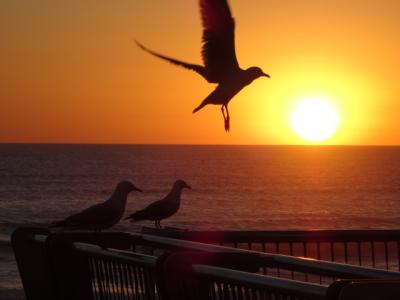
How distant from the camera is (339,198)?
89.3 meters

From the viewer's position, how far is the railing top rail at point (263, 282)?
98.0 inches

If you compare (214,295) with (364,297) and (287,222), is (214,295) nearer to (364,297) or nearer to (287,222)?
(364,297)

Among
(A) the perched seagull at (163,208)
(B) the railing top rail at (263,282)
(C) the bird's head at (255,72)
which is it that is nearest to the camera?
(B) the railing top rail at (263,282)

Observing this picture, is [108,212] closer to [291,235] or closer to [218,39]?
[291,235]

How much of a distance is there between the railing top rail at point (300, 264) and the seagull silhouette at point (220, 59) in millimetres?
640

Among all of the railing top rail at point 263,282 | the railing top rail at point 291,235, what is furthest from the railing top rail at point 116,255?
the railing top rail at point 291,235

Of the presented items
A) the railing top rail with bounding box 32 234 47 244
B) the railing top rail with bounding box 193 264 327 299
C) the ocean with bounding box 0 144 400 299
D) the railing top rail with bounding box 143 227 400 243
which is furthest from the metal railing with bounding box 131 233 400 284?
the ocean with bounding box 0 144 400 299

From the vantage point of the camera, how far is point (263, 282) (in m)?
2.78

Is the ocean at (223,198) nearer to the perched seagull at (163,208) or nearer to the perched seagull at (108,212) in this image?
the perched seagull at (163,208)

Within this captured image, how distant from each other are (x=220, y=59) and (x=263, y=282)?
3247 mm

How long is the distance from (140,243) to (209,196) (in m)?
84.9

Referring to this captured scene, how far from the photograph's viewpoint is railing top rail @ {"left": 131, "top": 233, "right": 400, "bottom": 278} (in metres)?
3.32

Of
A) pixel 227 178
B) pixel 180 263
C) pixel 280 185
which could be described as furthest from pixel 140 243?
pixel 227 178

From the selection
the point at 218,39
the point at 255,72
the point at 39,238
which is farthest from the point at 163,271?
the point at 218,39
